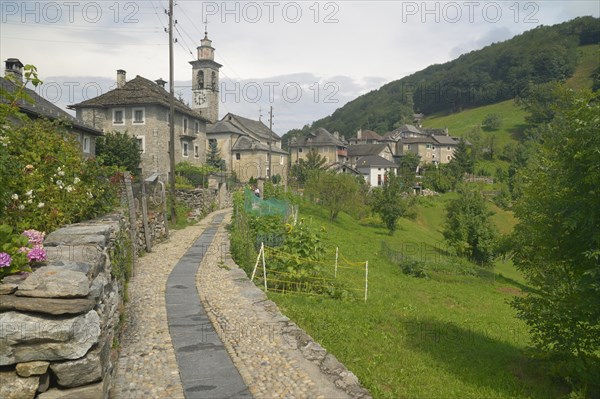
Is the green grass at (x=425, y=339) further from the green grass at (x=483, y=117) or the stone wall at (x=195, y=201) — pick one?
the green grass at (x=483, y=117)

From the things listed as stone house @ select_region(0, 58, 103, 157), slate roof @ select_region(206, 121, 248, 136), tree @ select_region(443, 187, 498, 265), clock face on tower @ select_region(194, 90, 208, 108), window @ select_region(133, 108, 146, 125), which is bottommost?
tree @ select_region(443, 187, 498, 265)

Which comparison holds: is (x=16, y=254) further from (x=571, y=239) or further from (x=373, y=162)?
(x=373, y=162)

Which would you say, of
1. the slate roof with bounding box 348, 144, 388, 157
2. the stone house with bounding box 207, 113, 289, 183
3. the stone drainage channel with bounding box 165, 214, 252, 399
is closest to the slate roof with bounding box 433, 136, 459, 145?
the slate roof with bounding box 348, 144, 388, 157

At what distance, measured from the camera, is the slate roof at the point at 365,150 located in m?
92.5

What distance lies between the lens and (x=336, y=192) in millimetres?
35656

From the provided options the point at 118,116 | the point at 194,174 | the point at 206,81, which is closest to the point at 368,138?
the point at 206,81

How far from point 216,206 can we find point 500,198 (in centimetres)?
4502

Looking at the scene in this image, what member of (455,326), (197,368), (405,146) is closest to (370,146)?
(405,146)

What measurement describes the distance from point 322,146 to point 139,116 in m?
51.8

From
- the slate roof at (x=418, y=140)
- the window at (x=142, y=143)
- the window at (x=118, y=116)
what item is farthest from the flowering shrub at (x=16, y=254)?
the slate roof at (x=418, y=140)

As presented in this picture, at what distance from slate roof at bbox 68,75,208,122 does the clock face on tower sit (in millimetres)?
17804

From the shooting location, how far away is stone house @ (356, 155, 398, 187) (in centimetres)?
8156

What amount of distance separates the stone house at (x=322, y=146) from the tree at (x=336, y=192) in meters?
49.3

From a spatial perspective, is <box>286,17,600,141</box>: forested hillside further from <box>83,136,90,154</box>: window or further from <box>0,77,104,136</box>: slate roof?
<box>0,77,104,136</box>: slate roof
